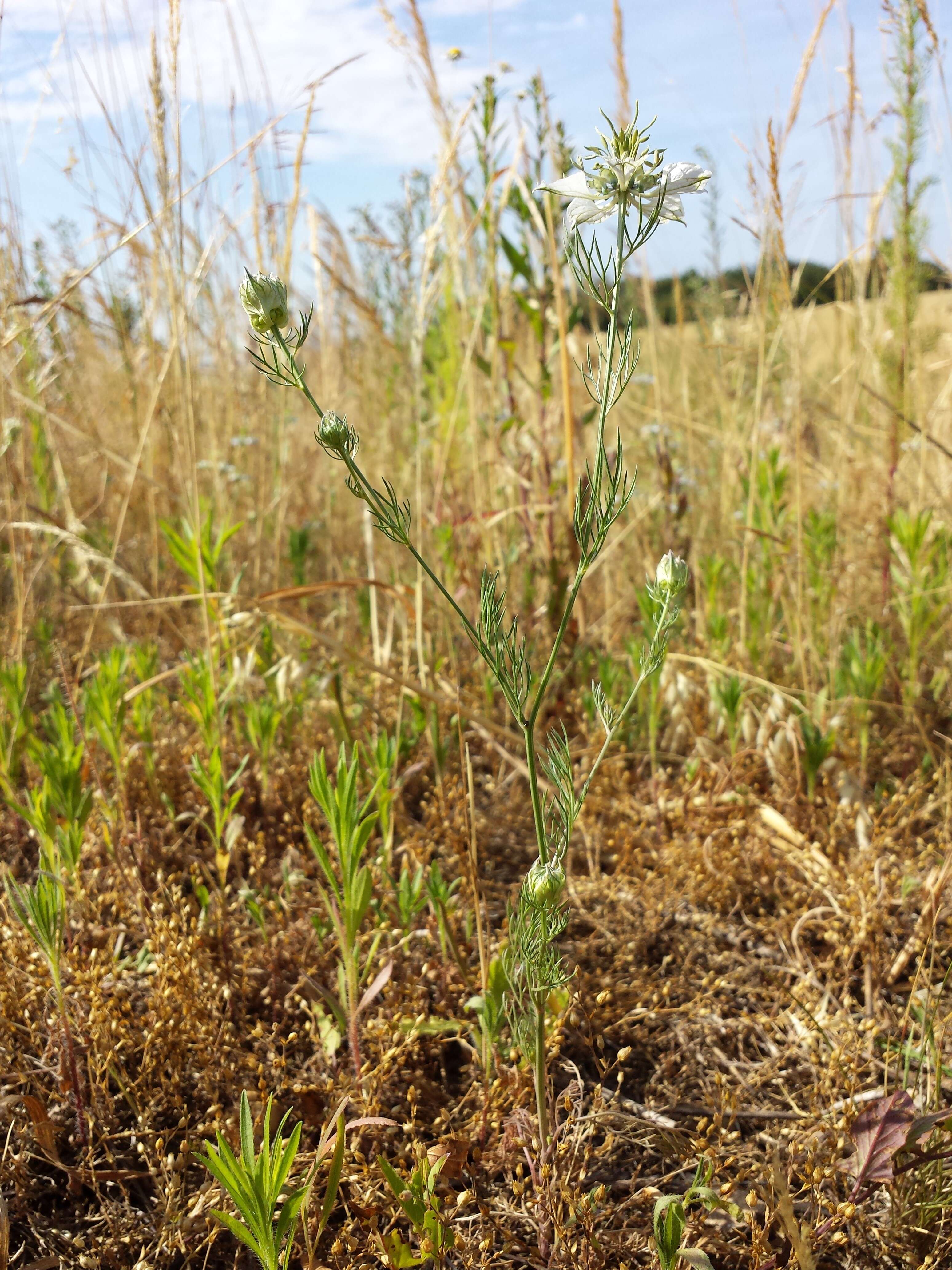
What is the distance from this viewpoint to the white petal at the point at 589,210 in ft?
2.58

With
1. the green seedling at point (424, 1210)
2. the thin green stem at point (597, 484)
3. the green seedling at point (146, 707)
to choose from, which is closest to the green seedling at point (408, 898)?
the green seedling at point (424, 1210)

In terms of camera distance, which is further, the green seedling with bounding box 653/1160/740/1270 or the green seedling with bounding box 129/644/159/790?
the green seedling with bounding box 129/644/159/790

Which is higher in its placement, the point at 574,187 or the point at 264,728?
the point at 574,187

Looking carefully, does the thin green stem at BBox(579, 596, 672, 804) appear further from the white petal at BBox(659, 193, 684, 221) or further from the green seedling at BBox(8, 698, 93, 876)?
the green seedling at BBox(8, 698, 93, 876)

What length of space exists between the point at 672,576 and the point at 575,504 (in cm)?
13

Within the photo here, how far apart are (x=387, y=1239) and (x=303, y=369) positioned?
40.0 inches

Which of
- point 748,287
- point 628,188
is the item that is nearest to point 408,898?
point 628,188

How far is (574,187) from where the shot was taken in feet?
2.54

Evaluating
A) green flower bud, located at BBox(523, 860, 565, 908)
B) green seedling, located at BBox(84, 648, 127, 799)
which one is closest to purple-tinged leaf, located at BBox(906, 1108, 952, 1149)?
green flower bud, located at BBox(523, 860, 565, 908)

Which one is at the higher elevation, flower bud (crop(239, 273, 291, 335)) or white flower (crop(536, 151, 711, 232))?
white flower (crop(536, 151, 711, 232))

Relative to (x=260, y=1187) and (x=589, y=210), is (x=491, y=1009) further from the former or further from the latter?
(x=589, y=210)

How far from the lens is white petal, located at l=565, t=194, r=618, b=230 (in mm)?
787

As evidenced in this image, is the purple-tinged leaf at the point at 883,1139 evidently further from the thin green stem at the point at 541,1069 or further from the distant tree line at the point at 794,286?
the distant tree line at the point at 794,286

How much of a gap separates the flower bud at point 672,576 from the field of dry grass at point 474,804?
45 centimetres
